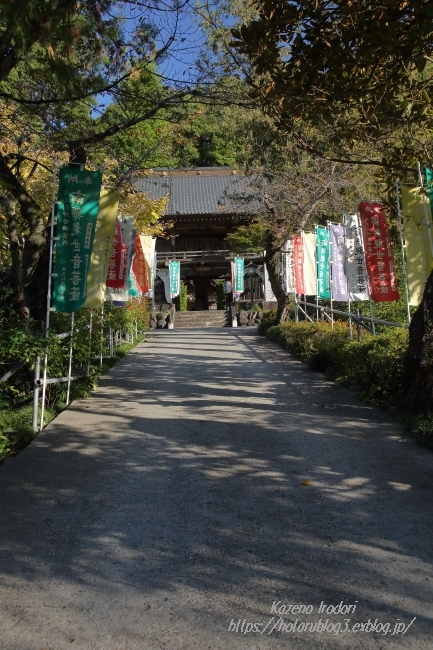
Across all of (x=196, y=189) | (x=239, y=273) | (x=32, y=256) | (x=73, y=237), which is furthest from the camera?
(x=196, y=189)

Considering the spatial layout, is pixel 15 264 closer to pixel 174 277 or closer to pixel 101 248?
pixel 101 248

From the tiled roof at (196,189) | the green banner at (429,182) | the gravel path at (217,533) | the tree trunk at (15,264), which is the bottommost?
the gravel path at (217,533)

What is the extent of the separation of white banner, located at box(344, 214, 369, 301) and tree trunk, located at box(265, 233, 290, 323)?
8.86m

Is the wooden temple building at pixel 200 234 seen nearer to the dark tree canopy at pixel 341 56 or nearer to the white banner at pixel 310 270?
the white banner at pixel 310 270

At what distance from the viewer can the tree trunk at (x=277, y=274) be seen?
20.7 meters

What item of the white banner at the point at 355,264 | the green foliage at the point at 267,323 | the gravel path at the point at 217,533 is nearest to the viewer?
the gravel path at the point at 217,533

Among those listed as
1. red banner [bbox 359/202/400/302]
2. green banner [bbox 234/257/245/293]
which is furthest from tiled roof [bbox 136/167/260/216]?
red banner [bbox 359/202/400/302]

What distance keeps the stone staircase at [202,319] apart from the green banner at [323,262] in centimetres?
1822

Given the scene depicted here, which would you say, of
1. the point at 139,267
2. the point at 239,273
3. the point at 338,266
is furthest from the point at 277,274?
the point at 239,273

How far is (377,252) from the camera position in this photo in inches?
405

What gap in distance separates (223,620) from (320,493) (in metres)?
2.03

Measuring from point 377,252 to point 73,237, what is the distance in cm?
497

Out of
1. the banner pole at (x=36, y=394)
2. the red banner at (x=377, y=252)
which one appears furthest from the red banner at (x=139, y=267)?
the banner pole at (x=36, y=394)

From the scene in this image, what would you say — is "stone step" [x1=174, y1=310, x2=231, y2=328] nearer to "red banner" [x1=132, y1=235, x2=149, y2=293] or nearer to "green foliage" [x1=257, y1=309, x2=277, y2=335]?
"green foliage" [x1=257, y1=309, x2=277, y2=335]
